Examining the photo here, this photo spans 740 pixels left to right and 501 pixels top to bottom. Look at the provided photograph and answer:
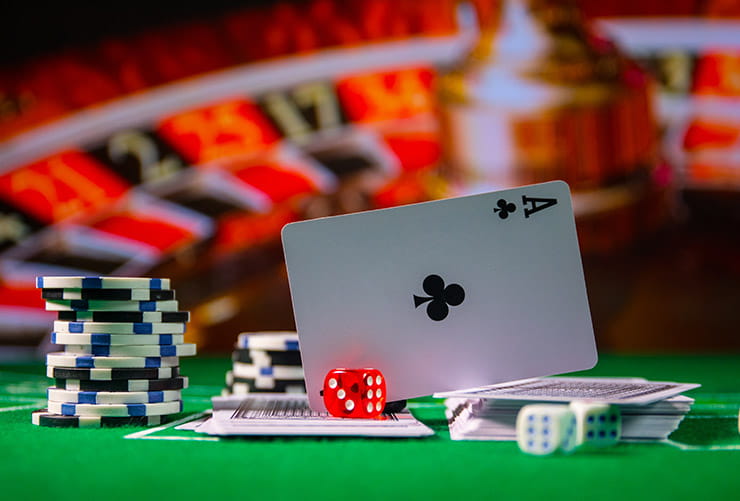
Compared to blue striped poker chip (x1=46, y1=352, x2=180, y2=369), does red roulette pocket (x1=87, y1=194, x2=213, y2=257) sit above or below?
above

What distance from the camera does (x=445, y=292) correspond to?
241 centimetres

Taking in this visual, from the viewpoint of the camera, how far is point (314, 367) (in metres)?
2.39

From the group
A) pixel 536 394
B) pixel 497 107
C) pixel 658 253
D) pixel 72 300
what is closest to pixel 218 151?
pixel 497 107

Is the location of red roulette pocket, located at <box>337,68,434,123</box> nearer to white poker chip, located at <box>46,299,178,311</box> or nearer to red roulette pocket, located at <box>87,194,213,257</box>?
red roulette pocket, located at <box>87,194,213,257</box>

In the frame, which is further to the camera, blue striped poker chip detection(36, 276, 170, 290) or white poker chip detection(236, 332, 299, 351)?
white poker chip detection(236, 332, 299, 351)

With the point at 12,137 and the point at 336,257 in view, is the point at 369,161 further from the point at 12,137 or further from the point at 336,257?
the point at 336,257

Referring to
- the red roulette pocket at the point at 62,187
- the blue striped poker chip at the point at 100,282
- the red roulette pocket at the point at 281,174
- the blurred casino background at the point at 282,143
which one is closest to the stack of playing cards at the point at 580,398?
the blue striped poker chip at the point at 100,282

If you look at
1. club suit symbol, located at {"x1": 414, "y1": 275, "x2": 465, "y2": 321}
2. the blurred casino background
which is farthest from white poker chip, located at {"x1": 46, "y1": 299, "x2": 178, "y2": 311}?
the blurred casino background

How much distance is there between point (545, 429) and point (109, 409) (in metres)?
1.10

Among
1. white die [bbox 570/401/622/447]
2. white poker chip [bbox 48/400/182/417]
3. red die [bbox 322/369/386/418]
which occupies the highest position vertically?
white poker chip [bbox 48/400/182/417]

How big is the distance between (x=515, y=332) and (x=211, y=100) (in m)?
3.69

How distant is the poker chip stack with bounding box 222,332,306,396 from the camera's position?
2906 millimetres

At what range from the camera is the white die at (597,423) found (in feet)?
6.66

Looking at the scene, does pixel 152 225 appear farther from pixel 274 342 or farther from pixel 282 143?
pixel 274 342
